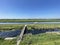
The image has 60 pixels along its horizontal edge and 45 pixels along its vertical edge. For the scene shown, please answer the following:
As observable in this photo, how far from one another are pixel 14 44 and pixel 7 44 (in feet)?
5.66

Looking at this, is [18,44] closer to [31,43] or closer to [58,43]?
[31,43]

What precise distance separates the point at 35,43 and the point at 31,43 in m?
0.77

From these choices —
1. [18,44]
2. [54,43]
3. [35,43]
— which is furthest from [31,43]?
[54,43]

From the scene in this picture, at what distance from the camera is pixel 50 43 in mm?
26375

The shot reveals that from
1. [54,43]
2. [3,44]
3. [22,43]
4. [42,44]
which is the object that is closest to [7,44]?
[3,44]

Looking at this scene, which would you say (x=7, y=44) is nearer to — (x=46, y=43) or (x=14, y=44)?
(x=14, y=44)

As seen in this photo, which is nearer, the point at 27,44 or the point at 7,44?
the point at 27,44

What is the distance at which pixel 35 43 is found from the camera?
2691cm

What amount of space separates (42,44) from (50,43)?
4.91 feet

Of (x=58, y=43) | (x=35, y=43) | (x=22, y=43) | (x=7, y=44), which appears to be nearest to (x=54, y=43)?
(x=58, y=43)

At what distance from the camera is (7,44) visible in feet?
92.9

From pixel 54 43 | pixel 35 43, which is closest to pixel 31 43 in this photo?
pixel 35 43

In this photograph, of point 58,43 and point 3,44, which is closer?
point 58,43

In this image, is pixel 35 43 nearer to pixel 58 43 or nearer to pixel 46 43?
pixel 46 43
